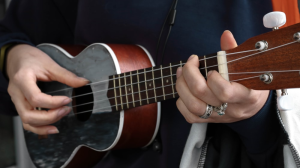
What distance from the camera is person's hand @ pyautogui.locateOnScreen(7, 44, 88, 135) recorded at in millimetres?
930

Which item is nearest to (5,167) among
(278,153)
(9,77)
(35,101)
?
(9,77)

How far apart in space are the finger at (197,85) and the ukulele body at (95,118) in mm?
272

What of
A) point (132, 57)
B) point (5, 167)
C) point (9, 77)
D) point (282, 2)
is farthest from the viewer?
point (5, 167)

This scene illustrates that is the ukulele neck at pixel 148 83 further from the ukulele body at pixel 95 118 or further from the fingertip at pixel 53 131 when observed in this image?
the fingertip at pixel 53 131

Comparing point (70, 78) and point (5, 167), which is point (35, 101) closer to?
point (70, 78)

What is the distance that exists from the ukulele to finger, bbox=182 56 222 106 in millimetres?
34

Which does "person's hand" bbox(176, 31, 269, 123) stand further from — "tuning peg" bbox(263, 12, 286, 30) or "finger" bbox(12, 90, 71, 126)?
"finger" bbox(12, 90, 71, 126)

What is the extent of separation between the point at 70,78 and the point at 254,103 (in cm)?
58

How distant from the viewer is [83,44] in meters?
1.12

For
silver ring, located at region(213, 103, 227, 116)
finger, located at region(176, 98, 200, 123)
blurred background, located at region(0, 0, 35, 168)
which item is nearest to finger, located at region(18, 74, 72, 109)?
finger, located at region(176, 98, 200, 123)

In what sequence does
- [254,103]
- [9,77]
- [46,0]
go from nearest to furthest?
[254,103] < [9,77] < [46,0]

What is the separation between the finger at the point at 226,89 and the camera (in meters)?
0.54

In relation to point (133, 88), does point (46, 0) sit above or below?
above

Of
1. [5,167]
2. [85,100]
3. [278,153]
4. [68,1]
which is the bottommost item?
[5,167]
